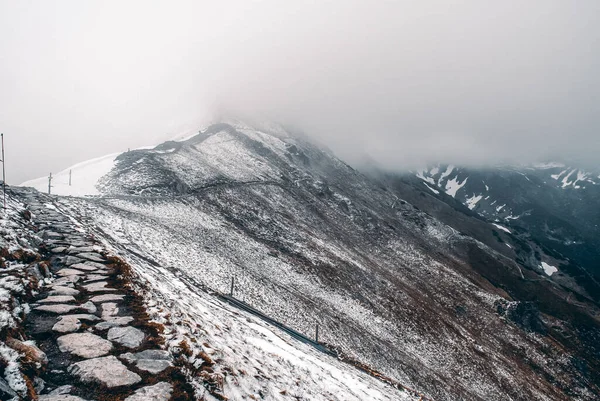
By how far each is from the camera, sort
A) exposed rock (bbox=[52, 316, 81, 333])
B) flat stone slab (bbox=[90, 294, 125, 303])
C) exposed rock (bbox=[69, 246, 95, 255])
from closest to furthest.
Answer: exposed rock (bbox=[52, 316, 81, 333])
flat stone slab (bbox=[90, 294, 125, 303])
exposed rock (bbox=[69, 246, 95, 255])

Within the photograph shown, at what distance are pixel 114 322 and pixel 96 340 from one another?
0.87 meters

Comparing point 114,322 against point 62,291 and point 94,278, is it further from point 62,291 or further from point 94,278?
point 94,278

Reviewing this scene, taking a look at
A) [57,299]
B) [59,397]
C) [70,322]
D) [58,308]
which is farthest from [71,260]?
[59,397]

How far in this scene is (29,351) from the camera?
576 centimetres

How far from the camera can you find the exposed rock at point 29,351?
565 cm

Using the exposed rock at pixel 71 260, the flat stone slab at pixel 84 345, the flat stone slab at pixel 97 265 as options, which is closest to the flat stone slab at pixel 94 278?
the flat stone slab at pixel 97 265

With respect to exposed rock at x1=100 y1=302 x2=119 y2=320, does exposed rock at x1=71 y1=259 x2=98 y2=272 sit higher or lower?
lower

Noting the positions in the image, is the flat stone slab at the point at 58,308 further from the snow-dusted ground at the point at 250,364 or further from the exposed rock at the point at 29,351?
the snow-dusted ground at the point at 250,364

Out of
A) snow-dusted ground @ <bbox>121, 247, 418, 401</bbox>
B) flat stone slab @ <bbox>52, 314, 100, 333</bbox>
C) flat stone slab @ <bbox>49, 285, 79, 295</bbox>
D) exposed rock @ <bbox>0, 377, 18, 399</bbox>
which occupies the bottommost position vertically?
snow-dusted ground @ <bbox>121, 247, 418, 401</bbox>

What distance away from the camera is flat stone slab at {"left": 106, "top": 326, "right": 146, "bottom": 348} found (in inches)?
275

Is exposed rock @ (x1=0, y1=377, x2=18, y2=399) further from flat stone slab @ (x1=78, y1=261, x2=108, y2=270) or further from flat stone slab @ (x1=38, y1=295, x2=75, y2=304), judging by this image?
flat stone slab @ (x1=78, y1=261, x2=108, y2=270)

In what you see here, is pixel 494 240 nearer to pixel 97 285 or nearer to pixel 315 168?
pixel 315 168

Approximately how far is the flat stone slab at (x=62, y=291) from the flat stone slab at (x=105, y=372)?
3.37 m

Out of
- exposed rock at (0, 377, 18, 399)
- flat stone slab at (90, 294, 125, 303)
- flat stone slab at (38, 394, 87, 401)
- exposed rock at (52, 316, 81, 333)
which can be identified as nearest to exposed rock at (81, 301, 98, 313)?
flat stone slab at (90, 294, 125, 303)
